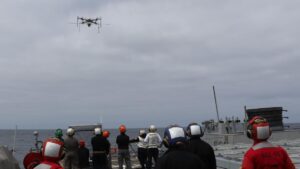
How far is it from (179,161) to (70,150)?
9.50 metres

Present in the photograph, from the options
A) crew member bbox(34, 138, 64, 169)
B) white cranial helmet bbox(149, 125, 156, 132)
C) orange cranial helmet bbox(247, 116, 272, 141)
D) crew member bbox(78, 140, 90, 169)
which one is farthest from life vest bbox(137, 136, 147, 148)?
crew member bbox(34, 138, 64, 169)

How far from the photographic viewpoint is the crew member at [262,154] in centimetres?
597

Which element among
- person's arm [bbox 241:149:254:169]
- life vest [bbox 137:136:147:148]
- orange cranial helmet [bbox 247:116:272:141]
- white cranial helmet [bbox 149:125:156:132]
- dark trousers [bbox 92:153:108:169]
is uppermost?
white cranial helmet [bbox 149:125:156:132]

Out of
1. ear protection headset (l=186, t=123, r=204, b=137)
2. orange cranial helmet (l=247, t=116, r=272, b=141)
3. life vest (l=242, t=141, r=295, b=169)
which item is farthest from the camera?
ear protection headset (l=186, t=123, r=204, b=137)

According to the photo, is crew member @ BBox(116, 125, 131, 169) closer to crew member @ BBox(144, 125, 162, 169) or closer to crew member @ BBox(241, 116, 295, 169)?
crew member @ BBox(144, 125, 162, 169)

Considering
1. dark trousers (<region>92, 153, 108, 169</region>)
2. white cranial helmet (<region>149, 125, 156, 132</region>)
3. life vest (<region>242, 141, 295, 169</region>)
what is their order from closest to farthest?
life vest (<region>242, 141, 295, 169</region>)
dark trousers (<region>92, 153, 108, 169</region>)
white cranial helmet (<region>149, 125, 156, 132</region>)

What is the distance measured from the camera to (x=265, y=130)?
20.1 feet

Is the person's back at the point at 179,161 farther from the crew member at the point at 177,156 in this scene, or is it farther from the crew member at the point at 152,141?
the crew member at the point at 152,141

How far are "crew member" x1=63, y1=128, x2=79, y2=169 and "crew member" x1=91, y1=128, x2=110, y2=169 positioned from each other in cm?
107

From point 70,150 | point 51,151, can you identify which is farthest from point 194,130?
point 70,150

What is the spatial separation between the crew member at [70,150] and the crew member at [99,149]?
1072mm

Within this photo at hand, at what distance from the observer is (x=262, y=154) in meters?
5.99

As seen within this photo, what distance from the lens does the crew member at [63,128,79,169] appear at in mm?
14625

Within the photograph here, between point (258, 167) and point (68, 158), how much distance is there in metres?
9.72
